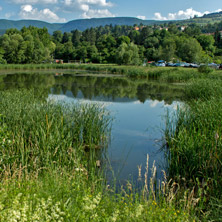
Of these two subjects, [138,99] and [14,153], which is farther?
[138,99]

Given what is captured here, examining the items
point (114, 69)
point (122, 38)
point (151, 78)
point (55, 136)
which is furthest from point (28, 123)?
point (122, 38)

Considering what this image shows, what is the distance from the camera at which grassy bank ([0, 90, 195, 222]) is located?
291 centimetres

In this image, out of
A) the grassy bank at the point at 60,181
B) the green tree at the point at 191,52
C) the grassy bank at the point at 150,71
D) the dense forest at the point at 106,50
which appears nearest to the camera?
the grassy bank at the point at 60,181

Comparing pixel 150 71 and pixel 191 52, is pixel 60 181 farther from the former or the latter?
pixel 191 52

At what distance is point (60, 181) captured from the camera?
13.0 feet

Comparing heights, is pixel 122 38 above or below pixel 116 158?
above

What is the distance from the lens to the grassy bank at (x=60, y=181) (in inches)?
114

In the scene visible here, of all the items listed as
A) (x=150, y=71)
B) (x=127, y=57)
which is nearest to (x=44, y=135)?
(x=150, y=71)

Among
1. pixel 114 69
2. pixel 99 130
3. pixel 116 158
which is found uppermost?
pixel 114 69

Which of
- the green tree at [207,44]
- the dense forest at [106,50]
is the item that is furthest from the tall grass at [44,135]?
the green tree at [207,44]

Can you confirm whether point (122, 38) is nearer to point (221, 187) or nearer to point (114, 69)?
point (114, 69)

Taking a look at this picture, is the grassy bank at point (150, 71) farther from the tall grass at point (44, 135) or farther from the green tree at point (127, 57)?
the tall grass at point (44, 135)

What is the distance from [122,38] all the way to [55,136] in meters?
92.1

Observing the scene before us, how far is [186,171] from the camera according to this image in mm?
5605
